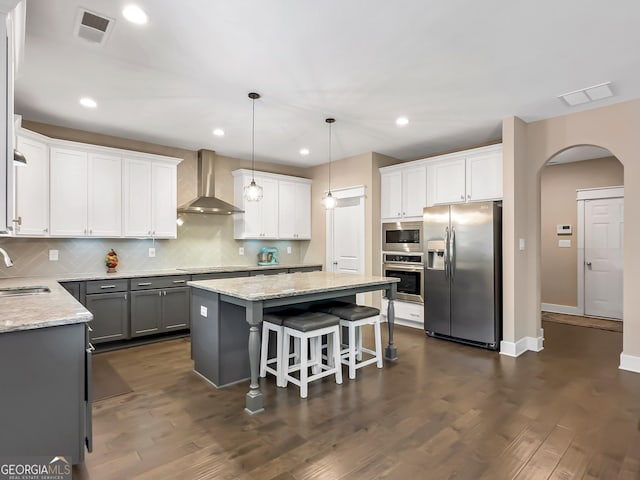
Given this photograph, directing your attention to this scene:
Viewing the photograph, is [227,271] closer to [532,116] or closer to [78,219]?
[78,219]

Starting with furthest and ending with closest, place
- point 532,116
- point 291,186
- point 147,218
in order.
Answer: point 291,186, point 147,218, point 532,116

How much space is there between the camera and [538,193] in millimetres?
4211

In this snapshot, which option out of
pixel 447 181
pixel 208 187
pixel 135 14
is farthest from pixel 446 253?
pixel 135 14

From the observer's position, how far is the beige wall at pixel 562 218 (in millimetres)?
6020

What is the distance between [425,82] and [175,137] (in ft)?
10.5

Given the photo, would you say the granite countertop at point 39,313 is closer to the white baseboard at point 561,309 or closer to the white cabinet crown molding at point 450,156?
the white cabinet crown molding at point 450,156

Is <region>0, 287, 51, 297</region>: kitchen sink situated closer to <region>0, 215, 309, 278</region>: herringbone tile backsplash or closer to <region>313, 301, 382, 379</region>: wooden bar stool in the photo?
<region>0, 215, 309, 278</region>: herringbone tile backsplash

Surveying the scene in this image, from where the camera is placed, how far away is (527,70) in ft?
9.64

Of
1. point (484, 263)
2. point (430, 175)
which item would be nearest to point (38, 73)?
point (430, 175)

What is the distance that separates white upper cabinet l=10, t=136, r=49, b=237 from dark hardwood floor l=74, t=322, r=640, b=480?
1.69 m

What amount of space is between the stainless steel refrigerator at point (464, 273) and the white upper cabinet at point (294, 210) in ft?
7.66

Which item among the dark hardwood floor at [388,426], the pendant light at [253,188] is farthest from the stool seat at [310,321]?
the pendant light at [253,188]

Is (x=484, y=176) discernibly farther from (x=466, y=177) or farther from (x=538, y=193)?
(x=538, y=193)

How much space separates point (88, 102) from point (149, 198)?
1.41 metres
